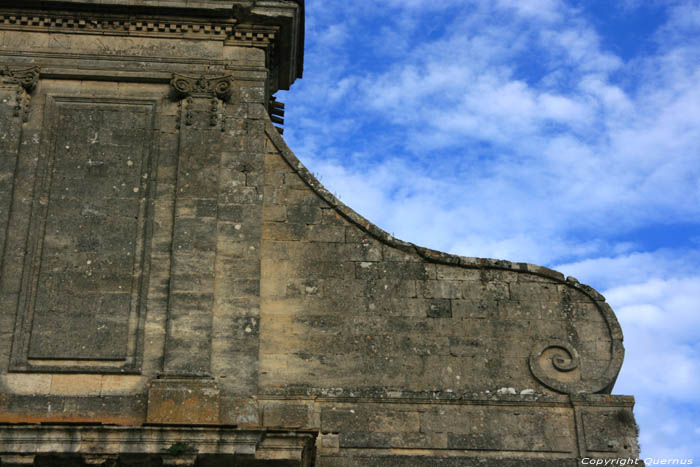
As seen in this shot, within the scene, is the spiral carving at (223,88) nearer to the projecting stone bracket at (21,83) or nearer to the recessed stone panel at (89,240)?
the recessed stone panel at (89,240)

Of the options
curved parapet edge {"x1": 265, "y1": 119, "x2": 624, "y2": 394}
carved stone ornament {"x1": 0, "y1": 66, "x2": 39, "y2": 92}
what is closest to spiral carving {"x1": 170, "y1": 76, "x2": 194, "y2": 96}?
curved parapet edge {"x1": 265, "y1": 119, "x2": 624, "y2": 394}

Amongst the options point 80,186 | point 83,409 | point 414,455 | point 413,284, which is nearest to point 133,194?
point 80,186

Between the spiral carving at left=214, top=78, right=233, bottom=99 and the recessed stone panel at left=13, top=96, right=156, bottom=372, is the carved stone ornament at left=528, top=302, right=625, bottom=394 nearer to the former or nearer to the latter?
the recessed stone panel at left=13, top=96, right=156, bottom=372

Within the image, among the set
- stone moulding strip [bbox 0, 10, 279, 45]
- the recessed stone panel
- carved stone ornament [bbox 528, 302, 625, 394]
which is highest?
stone moulding strip [bbox 0, 10, 279, 45]

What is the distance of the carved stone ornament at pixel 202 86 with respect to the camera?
10953 millimetres

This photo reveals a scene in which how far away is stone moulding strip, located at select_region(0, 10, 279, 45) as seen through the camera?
11.2 metres

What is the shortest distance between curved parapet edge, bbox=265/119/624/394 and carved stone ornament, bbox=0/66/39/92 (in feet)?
8.05

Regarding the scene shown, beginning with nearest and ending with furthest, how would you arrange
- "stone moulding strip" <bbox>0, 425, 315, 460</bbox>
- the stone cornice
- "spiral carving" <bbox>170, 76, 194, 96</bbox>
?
"stone moulding strip" <bbox>0, 425, 315, 460</bbox> < "spiral carving" <bbox>170, 76, 194, 96</bbox> < the stone cornice

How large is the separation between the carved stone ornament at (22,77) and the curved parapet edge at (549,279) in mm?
2453

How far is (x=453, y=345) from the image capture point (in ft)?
33.3

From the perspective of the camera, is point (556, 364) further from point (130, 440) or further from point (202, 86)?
point (202, 86)

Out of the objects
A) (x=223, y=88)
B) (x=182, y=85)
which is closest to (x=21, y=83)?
(x=182, y=85)

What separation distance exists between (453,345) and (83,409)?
3507 millimetres

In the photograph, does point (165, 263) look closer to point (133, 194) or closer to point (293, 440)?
point (133, 194)
